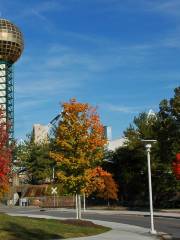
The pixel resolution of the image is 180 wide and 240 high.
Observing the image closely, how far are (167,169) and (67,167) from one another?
2373 centimetres

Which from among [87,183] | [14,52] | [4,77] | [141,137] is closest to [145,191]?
[141,137]

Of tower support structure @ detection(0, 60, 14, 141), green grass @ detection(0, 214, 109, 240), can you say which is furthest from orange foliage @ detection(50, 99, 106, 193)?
tower support structure @ detection(0, 60, 14, 141)

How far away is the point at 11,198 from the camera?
93562mm

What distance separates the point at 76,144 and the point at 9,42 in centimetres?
10542

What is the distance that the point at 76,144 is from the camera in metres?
36.6

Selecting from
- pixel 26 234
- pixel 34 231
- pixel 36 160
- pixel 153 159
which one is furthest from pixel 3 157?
pixel 36 160

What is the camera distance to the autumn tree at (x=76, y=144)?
36.1m

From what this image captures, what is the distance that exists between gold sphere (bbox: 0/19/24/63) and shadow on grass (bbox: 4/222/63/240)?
113 meters

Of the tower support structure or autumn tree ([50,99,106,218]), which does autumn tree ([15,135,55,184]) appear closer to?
the tower support structure

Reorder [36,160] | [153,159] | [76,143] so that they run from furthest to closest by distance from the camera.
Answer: [36,160] → [153,159] → [76,143]

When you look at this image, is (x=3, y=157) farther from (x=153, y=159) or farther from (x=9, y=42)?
(x=9, y=42)

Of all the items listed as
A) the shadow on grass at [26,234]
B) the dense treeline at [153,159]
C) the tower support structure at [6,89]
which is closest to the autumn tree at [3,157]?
the shadow on grass at [26,234]

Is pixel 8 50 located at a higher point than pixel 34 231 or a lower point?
higher

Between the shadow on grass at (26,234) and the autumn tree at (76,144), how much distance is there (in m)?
9.95
